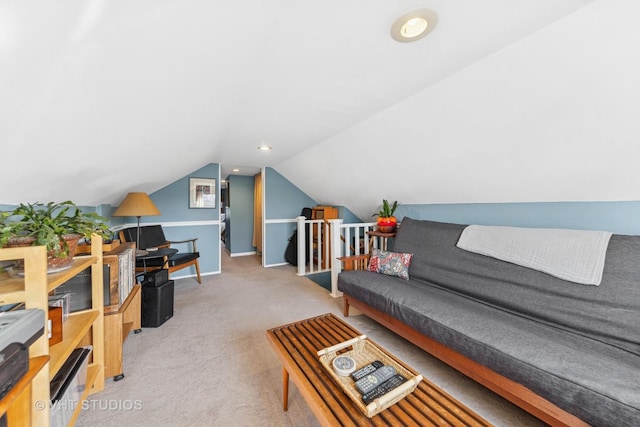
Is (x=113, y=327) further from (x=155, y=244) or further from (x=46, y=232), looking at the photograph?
(x=155, y=244)

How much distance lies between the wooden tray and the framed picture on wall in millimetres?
3321

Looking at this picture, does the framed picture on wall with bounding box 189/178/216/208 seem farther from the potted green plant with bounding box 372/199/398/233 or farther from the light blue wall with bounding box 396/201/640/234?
the light blue wall with bounding box 396/201/640/234

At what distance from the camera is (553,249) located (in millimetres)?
1589

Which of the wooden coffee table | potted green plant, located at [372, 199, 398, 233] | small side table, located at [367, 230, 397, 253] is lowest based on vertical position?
the wooden coffee table

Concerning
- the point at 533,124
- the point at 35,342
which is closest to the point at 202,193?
the point at 35,342

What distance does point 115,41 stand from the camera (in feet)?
2.62

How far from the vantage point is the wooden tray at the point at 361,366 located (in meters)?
0.90

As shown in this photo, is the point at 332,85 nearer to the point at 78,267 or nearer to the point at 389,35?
the point at 389,35

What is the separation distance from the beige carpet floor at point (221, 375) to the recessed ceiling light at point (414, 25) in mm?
1967

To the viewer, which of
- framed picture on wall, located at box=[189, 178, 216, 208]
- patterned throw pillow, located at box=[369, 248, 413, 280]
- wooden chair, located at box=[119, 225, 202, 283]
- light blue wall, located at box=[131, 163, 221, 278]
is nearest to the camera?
patterned throw pillow, located at box=[369, 248, 413, 280]

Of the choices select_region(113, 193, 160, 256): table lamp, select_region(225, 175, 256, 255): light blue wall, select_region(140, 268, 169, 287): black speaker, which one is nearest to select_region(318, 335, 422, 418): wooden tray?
select_region(140, 268, 169, 287): black speaker

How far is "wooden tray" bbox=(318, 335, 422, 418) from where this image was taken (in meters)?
0.90

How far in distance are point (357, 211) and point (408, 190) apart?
135cm

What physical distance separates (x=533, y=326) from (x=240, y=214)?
4976mm
